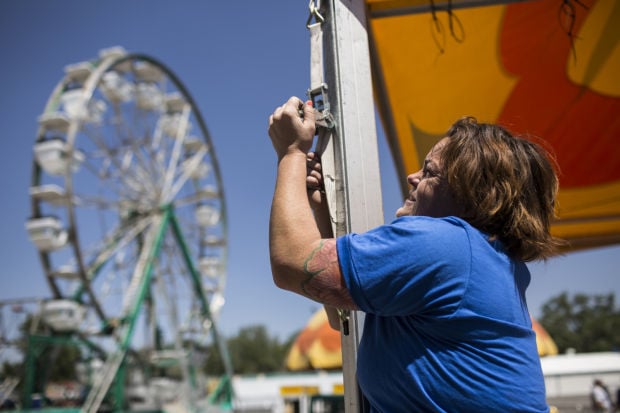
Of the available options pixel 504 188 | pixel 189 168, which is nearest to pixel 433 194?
pixel 504 188

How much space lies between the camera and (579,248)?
3.54 metres

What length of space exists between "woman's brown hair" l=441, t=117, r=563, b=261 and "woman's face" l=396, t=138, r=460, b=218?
0.02 meters

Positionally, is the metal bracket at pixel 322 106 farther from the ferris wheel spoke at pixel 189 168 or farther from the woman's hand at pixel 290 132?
the ferris wheel spoke at pixel 189 168

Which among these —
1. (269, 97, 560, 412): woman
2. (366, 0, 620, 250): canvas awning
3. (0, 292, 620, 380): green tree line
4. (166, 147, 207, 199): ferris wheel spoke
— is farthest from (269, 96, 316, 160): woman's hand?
(0, 292, 620, 380): green tree line

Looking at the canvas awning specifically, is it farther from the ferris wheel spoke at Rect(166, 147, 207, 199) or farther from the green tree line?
the green tree line

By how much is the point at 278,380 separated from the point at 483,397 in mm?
28328

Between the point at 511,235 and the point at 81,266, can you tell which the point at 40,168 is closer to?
the point at 81,266

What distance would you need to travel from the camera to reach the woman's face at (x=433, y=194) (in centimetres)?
99

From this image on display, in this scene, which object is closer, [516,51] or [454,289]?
[454,289]

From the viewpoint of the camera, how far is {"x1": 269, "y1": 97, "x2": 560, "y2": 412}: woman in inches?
32.9

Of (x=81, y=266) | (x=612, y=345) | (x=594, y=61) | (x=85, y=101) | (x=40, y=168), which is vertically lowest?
(x=612, y=345)

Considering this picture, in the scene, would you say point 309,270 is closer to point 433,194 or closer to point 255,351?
point 433,194

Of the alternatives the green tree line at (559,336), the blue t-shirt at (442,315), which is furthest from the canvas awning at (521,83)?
the green tree line at (559,336)

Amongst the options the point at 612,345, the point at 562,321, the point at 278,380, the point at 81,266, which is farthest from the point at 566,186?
the point at 562,321
